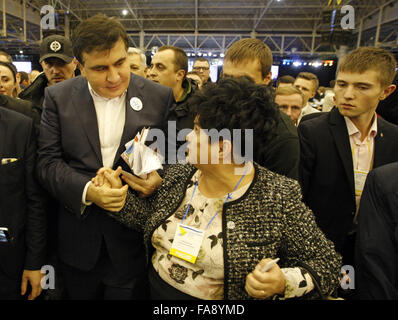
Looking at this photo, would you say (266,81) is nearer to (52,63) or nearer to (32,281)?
(52,63)

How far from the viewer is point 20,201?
1.37 m

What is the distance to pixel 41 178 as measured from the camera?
1.32 meters

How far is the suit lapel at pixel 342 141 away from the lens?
1713 mm

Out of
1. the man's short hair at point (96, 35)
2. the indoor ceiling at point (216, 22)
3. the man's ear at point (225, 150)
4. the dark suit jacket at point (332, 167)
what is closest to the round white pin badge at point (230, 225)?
the man's ear at point (225, 150)

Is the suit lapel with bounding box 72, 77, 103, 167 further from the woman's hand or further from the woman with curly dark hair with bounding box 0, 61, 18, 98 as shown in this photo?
the woman with curly dark hair with bounding box 0, 61, 18, 98

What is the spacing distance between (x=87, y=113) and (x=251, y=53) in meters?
1.03

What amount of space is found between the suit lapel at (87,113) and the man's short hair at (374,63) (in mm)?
1615

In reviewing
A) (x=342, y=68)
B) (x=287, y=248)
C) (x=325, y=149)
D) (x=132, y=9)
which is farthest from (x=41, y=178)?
(x=132, y=9)

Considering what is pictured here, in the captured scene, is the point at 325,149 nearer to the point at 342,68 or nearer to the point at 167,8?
the point at 342,68

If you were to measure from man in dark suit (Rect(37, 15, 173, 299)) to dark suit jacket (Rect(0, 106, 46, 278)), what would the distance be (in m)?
0.08

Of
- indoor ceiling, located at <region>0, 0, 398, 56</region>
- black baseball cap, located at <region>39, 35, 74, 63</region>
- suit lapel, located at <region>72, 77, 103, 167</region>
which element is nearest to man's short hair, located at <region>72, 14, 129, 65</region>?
suit lapel, located at <region>72, 77, 103, 167</region>

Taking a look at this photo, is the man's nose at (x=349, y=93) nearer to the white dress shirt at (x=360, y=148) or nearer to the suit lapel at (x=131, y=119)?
the white dress shirt at (x=360, y=148)

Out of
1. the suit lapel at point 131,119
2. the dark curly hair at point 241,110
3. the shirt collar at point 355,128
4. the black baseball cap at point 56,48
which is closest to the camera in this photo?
the dark curly hair at point 241,110
